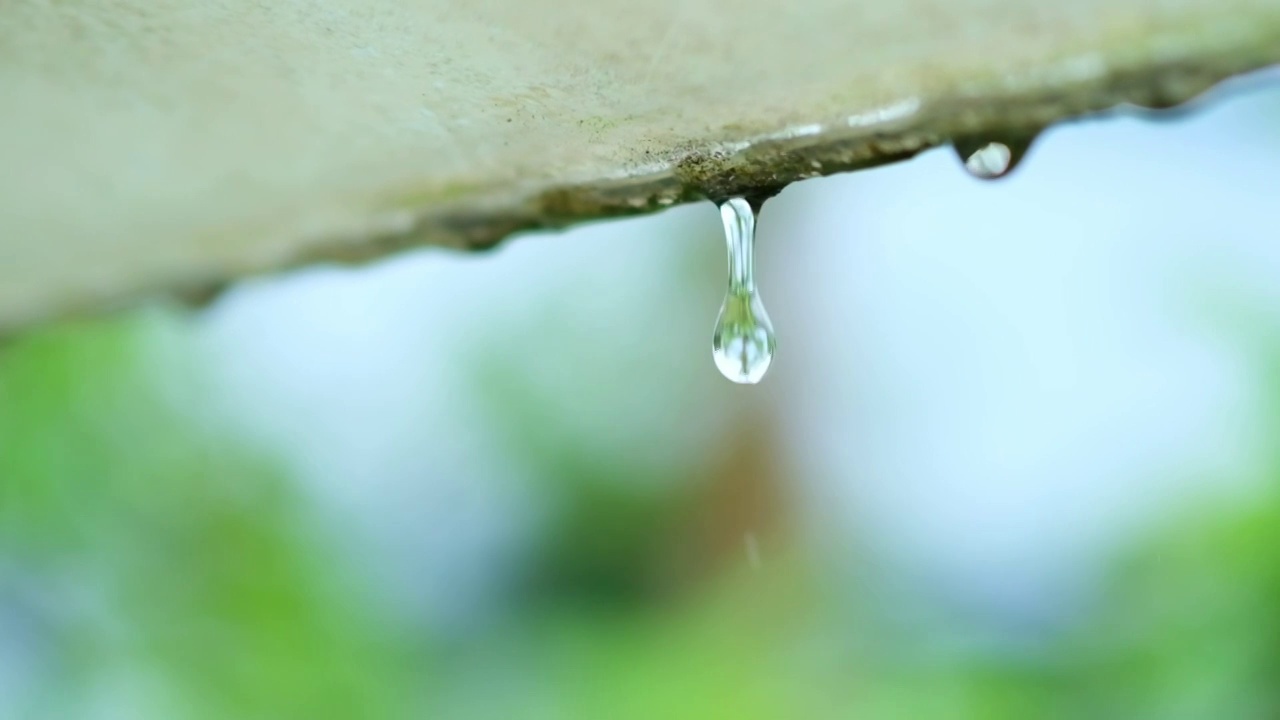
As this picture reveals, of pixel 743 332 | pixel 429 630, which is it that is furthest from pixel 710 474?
pixel 743 332

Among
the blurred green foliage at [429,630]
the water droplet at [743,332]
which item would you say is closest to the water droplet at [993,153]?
the water droplet at [743,332]

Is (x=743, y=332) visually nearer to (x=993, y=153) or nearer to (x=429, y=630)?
(x=993, y=153)

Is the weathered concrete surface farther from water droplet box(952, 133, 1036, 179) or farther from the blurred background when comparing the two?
the blurred background

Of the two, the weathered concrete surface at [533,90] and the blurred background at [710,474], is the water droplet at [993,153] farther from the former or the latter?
the blurred background at [710,474]

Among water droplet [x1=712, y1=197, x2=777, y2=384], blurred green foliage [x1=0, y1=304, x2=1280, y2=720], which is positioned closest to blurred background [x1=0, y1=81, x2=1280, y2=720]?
blurred green foliage [x1=0, y1=304, x2=1280, y2=720]

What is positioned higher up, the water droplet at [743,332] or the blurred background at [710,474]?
the blurred background at [710,474]

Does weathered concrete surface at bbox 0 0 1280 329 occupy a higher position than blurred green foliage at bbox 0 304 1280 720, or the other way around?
blurred green foliage at bbox 0 304 1280 720
